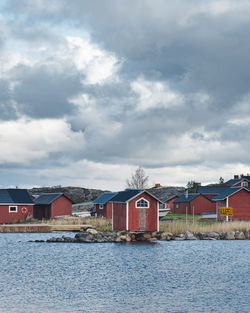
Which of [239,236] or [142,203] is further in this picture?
[142,203]

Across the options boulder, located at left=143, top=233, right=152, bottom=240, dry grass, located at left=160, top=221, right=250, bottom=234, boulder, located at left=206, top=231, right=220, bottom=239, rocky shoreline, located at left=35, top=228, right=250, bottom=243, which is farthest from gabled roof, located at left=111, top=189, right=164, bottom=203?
boulder, located at left=206, top=231, right=220, bottom=239

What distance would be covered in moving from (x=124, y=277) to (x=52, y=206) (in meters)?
44.4

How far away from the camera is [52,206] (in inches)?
2869

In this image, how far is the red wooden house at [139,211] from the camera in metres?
51.7

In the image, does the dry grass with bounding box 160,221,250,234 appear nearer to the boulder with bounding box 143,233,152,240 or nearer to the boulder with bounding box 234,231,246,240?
the boulder with bounding box 234,231,246,240

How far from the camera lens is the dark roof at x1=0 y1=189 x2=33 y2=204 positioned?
229 feet

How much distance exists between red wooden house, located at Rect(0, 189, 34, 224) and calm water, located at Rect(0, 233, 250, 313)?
76.1 feet

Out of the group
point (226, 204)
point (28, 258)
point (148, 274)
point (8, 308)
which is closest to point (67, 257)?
point (28, 258)

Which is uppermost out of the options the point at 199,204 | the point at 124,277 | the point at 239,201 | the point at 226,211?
the point at 239,201

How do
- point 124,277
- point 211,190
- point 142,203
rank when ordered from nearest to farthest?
point 124,277
point 142,203
point 211,190

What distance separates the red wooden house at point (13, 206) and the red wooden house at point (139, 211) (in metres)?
22.0

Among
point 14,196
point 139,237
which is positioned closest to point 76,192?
point 14,196

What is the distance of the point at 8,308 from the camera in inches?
826

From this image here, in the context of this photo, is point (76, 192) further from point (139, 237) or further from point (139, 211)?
point (139, 237)
